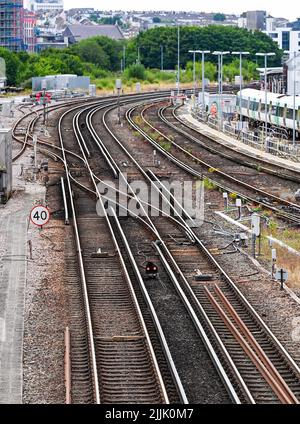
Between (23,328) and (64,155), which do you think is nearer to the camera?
(23,328)

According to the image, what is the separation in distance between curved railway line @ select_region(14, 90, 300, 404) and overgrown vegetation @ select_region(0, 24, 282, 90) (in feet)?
215

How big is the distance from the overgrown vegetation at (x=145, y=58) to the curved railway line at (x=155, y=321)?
65666mm

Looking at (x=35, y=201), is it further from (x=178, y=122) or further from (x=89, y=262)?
(x=178, y=122)

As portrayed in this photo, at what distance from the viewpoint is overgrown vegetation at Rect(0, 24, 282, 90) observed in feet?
303

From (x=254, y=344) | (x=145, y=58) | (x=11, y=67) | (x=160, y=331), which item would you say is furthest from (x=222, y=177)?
(x=145, y=58)

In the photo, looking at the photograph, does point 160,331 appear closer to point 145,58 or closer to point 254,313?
point 254,313

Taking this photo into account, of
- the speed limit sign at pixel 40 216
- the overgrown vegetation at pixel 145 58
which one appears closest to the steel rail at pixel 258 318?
the speed limit sign at pixel 40 216

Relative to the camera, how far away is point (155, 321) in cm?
1488

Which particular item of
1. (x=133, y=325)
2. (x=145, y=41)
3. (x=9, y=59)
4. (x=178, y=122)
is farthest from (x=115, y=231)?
(x=145, y=41)

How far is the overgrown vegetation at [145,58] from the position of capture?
303ft

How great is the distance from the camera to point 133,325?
15000mm

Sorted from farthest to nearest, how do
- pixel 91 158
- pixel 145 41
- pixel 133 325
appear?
pixel 145 41 → pixel 91 158 → pixel 133 325

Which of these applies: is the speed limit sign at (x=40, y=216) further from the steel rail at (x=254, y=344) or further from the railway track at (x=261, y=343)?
the steel rail at (x=254, y=344)
